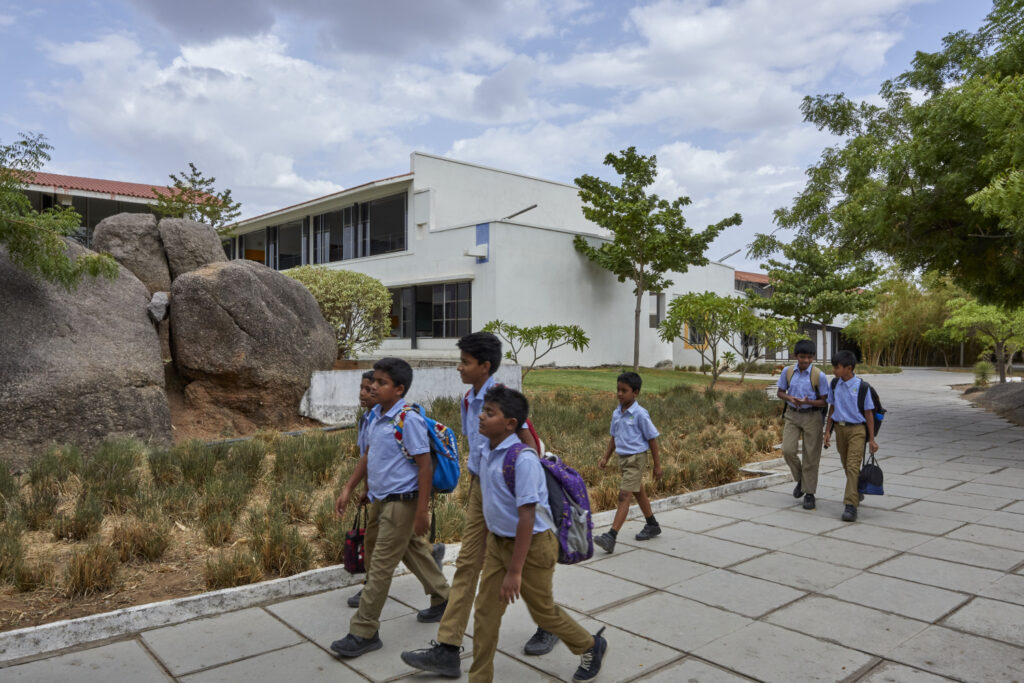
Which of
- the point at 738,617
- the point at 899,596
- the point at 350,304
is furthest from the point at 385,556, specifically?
the point at 350,304

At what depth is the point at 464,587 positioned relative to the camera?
3711mm

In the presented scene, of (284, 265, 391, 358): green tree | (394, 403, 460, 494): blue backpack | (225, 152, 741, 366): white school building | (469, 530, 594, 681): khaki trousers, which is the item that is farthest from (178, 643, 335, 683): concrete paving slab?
(225, 152, 741, 366): white school building

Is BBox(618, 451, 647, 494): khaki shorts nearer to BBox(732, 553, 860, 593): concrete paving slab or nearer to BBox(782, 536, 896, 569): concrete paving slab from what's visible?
BBox(732, 553, 860, 593): concrete paving slab

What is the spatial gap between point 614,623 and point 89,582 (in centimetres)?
320

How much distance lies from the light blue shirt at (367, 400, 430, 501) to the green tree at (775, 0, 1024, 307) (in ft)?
25.8

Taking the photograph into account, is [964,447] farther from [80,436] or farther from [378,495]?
[80,436]

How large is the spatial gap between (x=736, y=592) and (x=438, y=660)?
2.24 m

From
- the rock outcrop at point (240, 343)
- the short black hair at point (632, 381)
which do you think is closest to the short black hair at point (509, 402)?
the short black hair at point (632, 381)

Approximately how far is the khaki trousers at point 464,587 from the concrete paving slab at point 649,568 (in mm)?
1873

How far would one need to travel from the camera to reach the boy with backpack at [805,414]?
7.52 metres

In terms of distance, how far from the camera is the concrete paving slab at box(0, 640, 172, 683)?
370 centimetres

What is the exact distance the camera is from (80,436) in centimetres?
842

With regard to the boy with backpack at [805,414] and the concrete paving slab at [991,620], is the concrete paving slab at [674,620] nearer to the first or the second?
the concrete paving slab at [991,620]

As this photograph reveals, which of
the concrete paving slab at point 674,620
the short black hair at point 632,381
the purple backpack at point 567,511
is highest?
the short black hair at point 632,381
